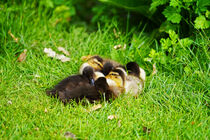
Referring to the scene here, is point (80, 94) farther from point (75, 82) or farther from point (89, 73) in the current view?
point (89, 73)

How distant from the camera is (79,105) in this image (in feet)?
13.2

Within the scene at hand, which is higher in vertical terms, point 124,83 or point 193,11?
point 193,11

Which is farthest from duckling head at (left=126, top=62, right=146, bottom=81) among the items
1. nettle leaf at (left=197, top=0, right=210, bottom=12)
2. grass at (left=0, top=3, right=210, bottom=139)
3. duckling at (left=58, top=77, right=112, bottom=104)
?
nettle leaf at (left=197, top=0, right=210, bottom=12)

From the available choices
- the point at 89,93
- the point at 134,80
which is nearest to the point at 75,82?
the point at 89,93

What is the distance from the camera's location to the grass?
3.55 m

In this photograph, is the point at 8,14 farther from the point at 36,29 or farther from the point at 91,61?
the point at 91,61

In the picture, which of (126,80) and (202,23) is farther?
(202,23)

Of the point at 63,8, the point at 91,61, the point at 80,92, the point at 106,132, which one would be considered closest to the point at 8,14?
the point at 63,8

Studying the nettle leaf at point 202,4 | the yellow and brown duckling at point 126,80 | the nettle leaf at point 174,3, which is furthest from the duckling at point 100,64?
the nettle leaf at point 202,4

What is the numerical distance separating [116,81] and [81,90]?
548 millimetres

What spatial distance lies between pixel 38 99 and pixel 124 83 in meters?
1.31

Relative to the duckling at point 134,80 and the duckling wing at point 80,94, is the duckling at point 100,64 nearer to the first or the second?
the duckling at point 134,80

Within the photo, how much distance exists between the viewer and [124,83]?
429cm

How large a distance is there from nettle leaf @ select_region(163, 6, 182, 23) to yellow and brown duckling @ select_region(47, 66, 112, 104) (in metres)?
1.65
